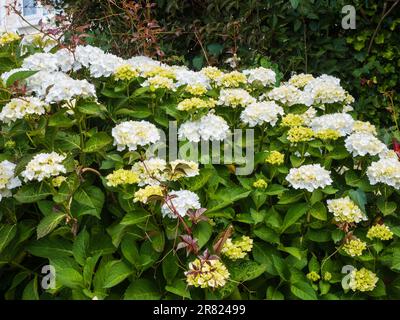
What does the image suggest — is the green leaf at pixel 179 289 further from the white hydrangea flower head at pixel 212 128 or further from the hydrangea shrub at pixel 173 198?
the white hydrangea flower head at pixel 212 128

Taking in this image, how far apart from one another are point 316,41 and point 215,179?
2.25m

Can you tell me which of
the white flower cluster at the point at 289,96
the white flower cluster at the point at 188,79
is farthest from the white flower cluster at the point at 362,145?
the white flower cluster at the point at 188,79

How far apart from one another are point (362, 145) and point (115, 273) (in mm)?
930

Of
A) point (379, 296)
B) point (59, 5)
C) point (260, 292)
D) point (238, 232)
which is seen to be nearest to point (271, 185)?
point (238, 232)

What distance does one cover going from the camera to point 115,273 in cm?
174

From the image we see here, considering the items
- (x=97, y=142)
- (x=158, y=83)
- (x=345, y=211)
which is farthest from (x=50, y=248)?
(x=345, y=211)

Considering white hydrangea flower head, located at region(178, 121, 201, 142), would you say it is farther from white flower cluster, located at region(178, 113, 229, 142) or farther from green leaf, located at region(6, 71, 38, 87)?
green leaf, located at region(6, 71, 38, 87)

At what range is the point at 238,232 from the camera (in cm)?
195

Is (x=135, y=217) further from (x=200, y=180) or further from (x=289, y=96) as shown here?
(x=289, y=96)

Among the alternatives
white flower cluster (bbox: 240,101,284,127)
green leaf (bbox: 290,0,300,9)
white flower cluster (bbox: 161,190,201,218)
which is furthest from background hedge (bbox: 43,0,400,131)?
white flower cluster (bbox: 161,190,201,218)

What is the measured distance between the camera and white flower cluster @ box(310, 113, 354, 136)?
210 cm

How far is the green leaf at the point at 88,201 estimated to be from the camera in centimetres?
182

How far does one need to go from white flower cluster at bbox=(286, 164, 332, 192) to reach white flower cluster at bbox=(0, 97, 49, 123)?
32.9 inches
